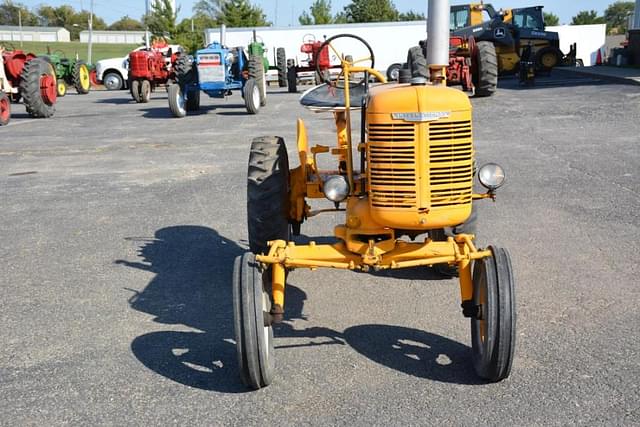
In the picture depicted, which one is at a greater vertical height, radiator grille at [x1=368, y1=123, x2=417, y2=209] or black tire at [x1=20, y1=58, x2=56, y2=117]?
black tire at [x1=20, y1=58, x2=56, y2=117]

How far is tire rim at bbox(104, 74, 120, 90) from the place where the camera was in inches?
1283

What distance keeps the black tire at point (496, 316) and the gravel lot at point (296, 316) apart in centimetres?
13

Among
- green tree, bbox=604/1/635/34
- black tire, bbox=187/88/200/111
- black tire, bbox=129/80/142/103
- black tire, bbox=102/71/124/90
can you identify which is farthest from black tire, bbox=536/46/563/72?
green tree, bbox=604/1/635/34

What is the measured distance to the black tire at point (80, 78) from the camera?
2972 centimetres

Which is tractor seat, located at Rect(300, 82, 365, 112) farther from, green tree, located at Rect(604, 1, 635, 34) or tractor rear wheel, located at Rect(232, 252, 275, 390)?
green tree, located at Rect(604, 1, 635, 34)

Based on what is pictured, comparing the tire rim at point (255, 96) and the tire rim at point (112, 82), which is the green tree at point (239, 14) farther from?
the tire rim at point (255, 96)

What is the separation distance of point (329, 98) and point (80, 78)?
2695 centimetres

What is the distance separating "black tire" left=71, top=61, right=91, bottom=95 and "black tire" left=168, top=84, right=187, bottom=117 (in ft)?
43.9

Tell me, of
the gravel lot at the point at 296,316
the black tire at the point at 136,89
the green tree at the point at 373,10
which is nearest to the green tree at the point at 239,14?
the green tree at the point at 373,10

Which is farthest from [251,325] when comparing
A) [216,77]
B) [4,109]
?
[4,109]

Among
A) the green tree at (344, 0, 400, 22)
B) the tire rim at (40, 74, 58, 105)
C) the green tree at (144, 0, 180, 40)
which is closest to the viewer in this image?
the tire rim at (40, 74, 58, 105)

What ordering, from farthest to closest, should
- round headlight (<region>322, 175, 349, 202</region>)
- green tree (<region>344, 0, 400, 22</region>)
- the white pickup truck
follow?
green tree (<region>344, 0, 400, 22</region>) < the white pickup truck < round headlight (<region>322, 175, 349, 202</region>)

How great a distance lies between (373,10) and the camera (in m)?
74.7

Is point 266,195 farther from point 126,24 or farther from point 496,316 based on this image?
point 126,24
